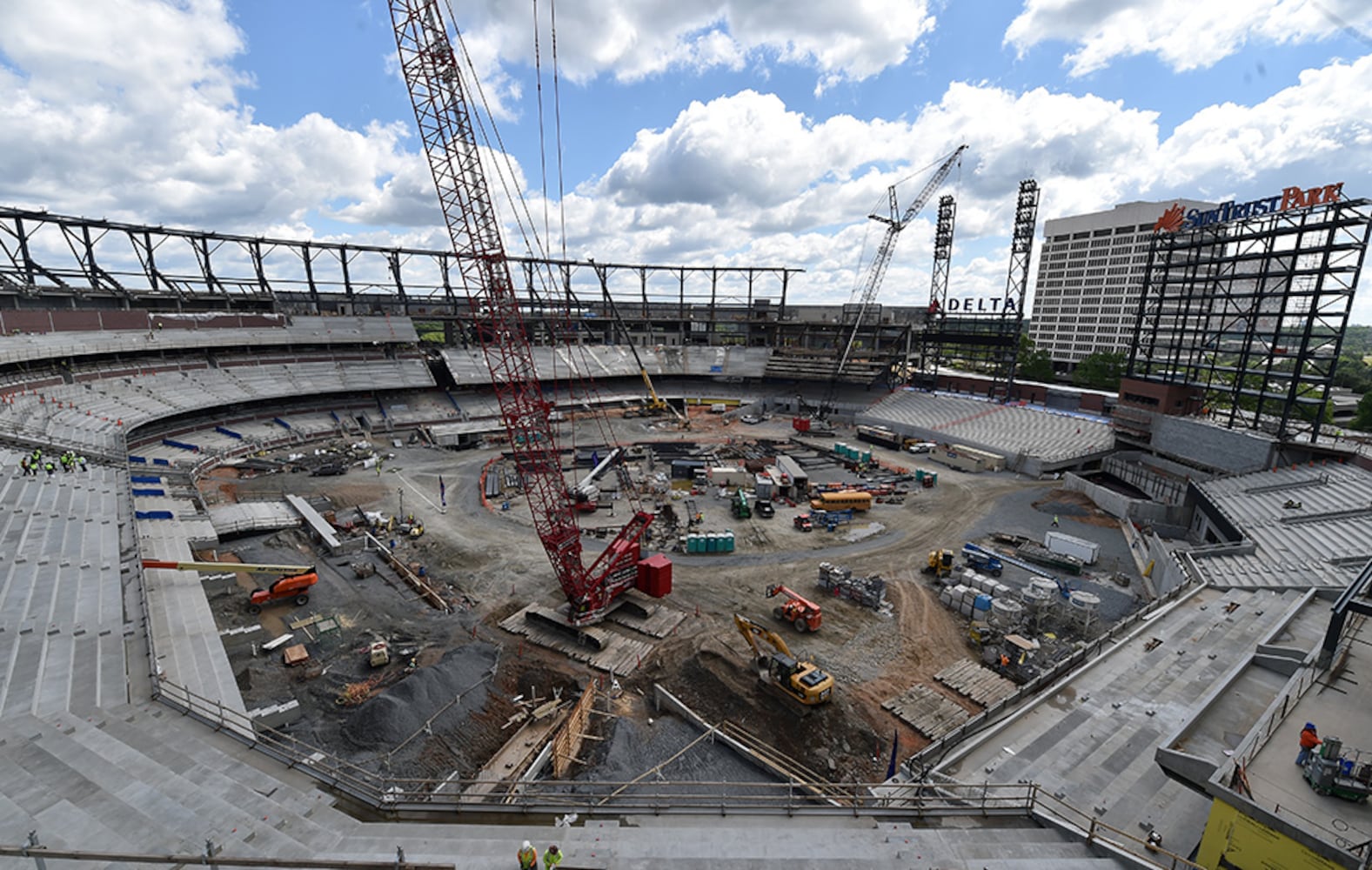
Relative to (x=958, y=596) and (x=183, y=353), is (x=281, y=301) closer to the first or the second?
(x=183, y=353)

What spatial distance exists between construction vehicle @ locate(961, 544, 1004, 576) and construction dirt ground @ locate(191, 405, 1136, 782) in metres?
2.38

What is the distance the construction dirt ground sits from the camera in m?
20.1

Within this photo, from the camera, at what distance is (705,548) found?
3600 centimetres

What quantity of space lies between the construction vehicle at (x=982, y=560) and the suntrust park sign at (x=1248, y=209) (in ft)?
103

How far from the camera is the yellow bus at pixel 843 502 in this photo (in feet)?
143

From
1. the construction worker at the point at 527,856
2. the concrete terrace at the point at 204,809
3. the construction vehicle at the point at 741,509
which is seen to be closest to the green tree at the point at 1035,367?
the construction vehicle at the point at 741,509

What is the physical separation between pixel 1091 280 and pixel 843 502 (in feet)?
414

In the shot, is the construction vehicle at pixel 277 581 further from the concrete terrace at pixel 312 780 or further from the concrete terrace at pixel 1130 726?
the concrete terrace at pixel 1130 726

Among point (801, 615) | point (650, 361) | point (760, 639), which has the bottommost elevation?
point (760, 639)

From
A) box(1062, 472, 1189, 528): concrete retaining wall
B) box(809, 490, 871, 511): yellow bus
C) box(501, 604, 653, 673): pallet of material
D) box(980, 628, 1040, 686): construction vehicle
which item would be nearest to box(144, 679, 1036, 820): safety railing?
box(980, 628, 1040, 686): construction vehicle

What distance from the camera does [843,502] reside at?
4362cm

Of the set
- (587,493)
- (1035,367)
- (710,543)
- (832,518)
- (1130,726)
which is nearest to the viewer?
(1130,726)

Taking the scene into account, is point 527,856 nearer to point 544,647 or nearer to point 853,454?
point 544,647

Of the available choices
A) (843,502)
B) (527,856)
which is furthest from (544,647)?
(843,502)
